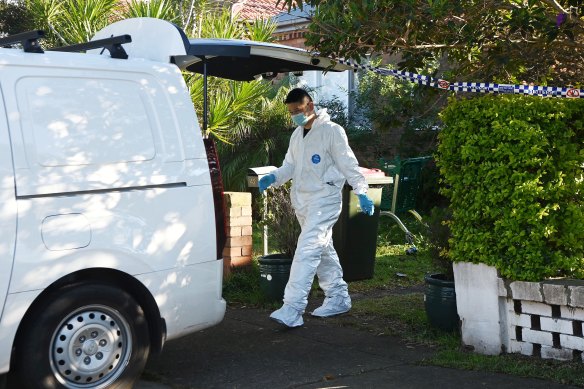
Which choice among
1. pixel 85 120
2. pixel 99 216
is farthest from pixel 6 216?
pixel 85 120

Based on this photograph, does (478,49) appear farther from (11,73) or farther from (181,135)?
(11,73)

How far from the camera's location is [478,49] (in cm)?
664

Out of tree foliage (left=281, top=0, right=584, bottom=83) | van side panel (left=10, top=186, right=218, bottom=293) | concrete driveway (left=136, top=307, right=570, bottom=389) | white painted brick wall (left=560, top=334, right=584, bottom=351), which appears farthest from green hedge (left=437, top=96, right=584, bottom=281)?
van side panel (left=10, top=186, right=218, bottom=293)

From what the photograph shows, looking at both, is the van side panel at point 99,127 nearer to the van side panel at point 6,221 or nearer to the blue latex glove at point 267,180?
the van side panel at point 6,221

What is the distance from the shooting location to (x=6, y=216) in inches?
174

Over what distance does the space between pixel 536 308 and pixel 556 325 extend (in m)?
A: 0.18

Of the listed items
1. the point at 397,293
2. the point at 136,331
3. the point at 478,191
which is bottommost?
the point at 397,293

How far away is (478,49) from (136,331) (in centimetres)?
347

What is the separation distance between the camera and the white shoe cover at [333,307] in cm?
718

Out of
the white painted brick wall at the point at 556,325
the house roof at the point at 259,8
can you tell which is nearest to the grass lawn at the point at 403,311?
the white painted brick wall at the point at 556,325

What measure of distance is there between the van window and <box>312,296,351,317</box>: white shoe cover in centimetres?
267

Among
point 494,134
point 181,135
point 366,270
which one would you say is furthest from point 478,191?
point 366,270

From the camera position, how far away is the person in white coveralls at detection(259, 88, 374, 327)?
6.71m

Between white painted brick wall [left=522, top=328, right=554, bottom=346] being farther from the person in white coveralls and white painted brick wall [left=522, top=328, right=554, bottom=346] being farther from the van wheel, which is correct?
the van wheel
